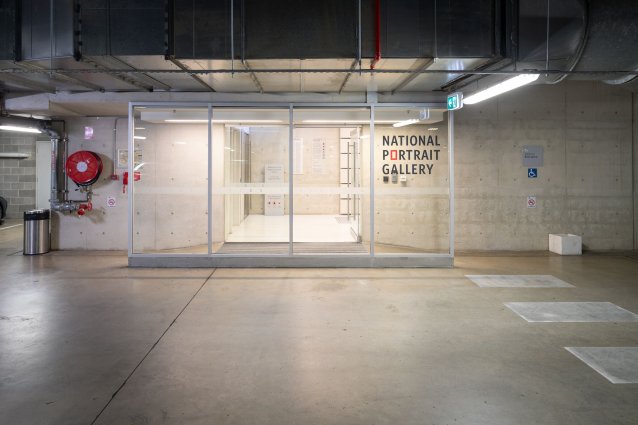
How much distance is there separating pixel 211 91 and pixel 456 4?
4345mm

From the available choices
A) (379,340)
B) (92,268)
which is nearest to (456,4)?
(379,340)

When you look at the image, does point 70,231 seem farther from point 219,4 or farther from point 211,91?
point 219,4

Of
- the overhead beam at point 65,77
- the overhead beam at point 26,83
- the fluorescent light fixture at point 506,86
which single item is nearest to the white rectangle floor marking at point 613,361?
the fluorescent light fixture at point 506,86

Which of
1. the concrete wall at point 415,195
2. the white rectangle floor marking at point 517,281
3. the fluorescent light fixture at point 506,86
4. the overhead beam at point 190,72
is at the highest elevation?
the overhead beam at point 190,72

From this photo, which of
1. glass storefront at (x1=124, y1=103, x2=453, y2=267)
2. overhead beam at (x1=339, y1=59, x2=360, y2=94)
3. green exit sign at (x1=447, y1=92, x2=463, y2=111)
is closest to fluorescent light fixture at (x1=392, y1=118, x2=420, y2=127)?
glass storefront at (x1=124, y1=103, x2=453, y2=267)

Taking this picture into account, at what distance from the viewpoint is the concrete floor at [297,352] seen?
3.00m

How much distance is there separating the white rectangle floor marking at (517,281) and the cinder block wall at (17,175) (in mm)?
15155

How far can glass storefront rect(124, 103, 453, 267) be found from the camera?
25.7ft

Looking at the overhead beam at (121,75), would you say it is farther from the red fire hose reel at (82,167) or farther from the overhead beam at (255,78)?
the red fire hose reel at (82,167)

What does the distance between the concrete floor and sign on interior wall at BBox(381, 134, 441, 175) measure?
223 cm

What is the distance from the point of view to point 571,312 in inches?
205

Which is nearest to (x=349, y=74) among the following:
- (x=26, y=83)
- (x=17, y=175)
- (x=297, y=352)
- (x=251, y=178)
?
(x=251, y=178)

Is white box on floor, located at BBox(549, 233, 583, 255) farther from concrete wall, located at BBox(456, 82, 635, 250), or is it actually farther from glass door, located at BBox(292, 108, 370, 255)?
glass door, located at BBox(292, 108, 370, 255)

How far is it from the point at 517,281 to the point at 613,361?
303 centimetres
